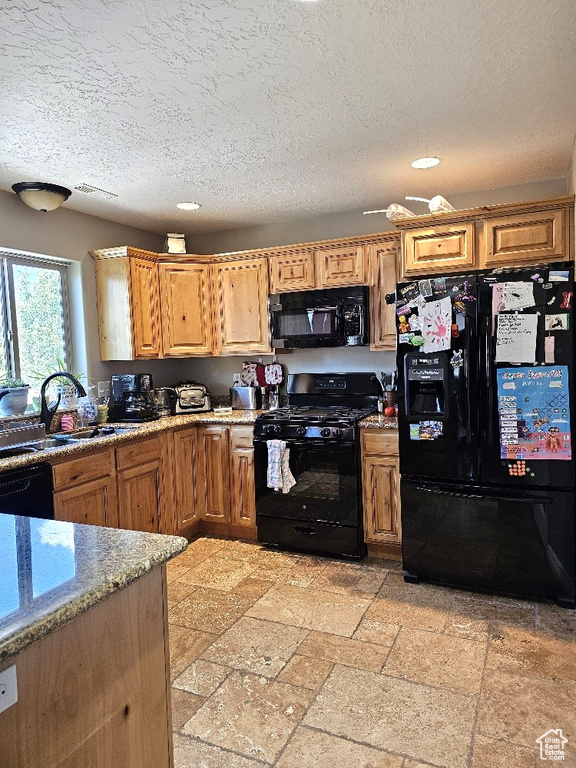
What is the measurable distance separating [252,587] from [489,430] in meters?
1.66

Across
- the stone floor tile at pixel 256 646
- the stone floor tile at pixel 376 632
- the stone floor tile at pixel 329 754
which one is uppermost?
the stone floor tile at pixel 256 646

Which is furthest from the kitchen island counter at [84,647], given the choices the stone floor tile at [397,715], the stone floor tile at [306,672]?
the stone floor tile at [306,672]

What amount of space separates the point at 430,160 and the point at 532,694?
2.73 metres

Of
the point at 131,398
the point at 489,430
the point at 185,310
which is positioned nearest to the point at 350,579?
the point at 489,430

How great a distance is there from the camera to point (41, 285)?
3.64m

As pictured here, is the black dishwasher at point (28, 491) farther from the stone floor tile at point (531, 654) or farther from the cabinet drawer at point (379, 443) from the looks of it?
the stone floor tile at point (531, 654)

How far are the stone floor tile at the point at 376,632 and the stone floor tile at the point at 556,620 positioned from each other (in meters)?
0.72

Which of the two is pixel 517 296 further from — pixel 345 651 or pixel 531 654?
pixel 345 651

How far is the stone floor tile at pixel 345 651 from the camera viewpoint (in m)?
2.31

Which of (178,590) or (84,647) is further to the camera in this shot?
(178,590)

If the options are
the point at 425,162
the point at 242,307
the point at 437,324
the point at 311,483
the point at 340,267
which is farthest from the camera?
the point at 242,307

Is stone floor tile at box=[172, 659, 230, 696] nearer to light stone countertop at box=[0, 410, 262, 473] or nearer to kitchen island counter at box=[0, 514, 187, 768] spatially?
kitchen island counter at box=[0, 514, 187, 768]

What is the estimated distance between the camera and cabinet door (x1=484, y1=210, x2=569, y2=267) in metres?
2.96

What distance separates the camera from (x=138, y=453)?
338 centimetres
